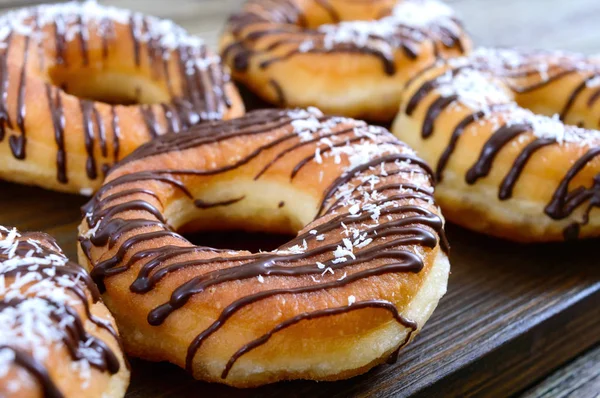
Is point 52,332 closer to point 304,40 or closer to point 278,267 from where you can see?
point 278,267

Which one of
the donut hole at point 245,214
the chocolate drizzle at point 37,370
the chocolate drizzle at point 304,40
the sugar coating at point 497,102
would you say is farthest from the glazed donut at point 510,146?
the chocolate drizzle at point 37,370

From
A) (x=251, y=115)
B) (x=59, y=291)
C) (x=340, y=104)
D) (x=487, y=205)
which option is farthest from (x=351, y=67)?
(x=59, y=291)

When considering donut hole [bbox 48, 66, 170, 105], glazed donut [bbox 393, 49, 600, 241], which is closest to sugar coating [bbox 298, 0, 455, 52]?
glazed donut [bbox 393, 49, 600, 241]

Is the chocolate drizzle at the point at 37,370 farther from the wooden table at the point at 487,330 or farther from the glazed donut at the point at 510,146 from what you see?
A: the glazed donut at the point at 510,146

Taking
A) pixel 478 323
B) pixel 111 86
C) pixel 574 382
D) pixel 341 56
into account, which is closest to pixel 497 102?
pixel 341 56

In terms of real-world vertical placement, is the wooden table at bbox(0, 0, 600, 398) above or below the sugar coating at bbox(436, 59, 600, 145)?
below

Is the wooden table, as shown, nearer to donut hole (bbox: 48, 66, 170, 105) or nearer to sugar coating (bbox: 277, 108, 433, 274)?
sugar coating (bbox: 277, 108, 433, 274)

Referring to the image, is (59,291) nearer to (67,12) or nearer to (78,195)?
(78,195)
